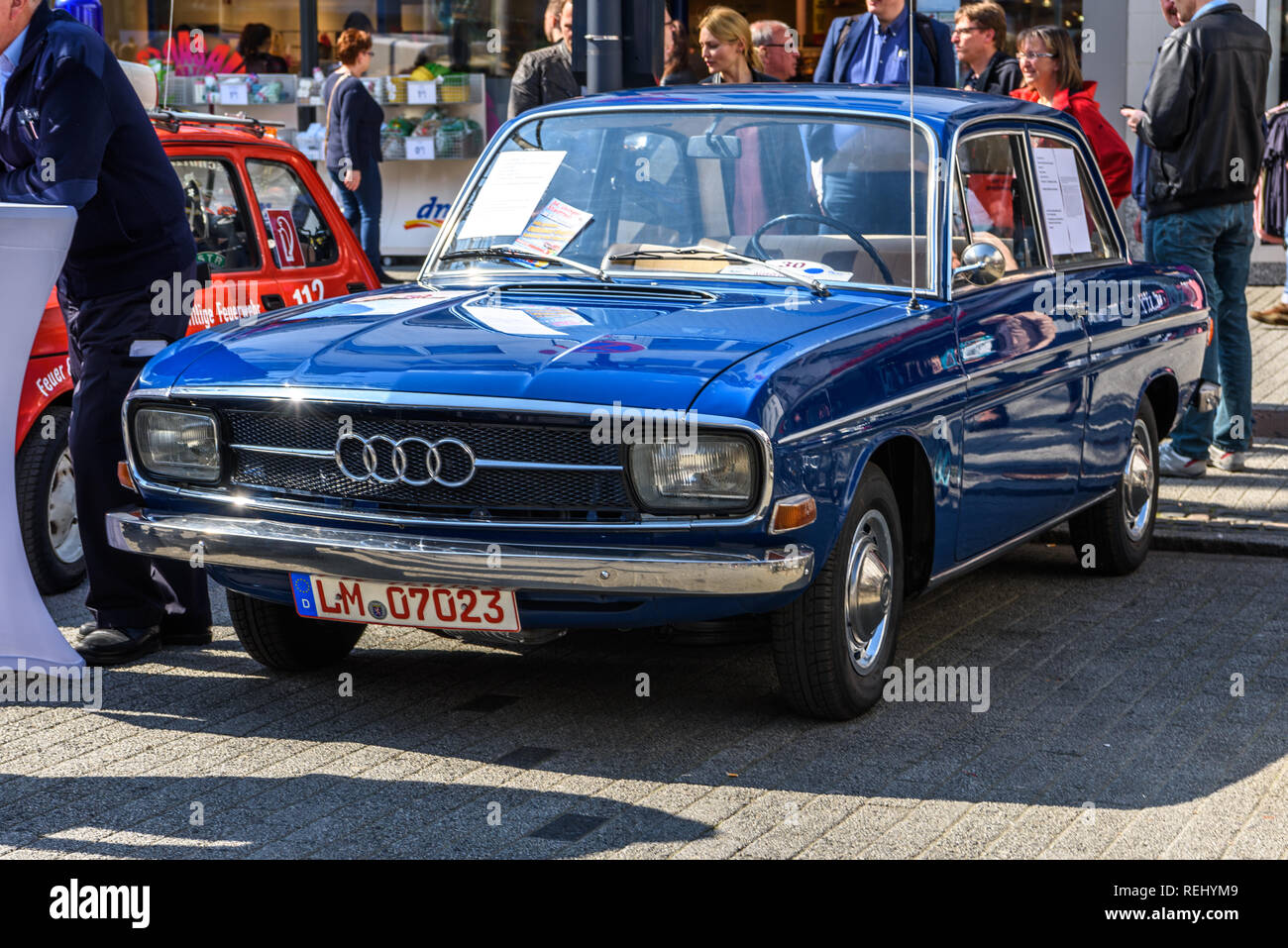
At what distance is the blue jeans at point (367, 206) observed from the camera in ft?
47.7

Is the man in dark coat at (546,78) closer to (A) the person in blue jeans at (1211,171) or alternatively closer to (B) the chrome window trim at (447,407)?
(A) the person in blue jeans at (1211,171)

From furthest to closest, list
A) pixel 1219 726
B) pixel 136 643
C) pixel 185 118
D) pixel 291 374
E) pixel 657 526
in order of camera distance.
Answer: pixel 185 118 → pixel 136 643 → pixel 1219 726 → pixel 291 374 → pixel 657 526

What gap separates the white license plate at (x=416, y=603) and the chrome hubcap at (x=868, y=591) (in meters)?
0.98

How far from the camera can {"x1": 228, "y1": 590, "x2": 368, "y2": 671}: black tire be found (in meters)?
5.42

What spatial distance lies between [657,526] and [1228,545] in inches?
157

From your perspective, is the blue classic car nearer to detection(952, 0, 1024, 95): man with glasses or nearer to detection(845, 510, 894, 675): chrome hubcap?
detection(845, 510, 894, 675): chrome hubcap

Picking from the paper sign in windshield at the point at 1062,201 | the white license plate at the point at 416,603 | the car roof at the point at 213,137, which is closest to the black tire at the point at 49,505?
the car roof at the point at 213,137

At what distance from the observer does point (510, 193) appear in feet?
19.7

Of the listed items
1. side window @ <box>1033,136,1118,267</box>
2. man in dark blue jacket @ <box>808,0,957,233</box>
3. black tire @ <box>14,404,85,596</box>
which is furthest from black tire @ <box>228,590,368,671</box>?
man in dark blue jacket @ <box>808,0,957,233</box>

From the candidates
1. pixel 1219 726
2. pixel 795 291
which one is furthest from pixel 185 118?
pixel 1219 726

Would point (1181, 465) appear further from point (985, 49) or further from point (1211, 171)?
point (985, 49)

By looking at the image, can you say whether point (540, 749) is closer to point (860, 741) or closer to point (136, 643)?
point (860, 741)

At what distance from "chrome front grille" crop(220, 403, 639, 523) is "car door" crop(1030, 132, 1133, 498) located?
95.5 inches

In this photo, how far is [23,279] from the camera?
485cm
